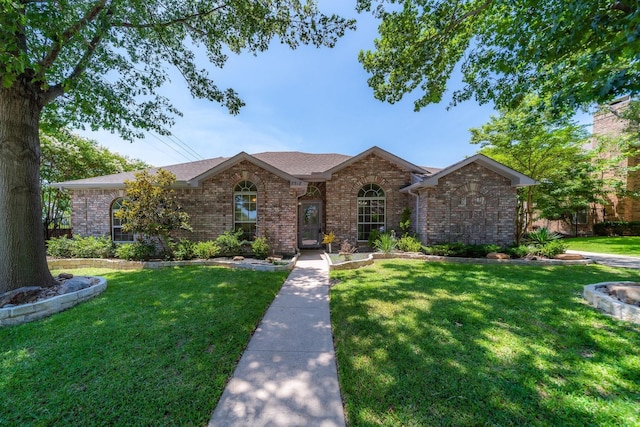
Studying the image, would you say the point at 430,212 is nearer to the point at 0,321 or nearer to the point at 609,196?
the point at 0,321

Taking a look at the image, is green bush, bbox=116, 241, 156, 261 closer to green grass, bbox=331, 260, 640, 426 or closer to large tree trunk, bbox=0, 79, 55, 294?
large tree trunk, bbox=0, 79, 55, 294

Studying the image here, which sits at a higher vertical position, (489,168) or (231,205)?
(489,168)

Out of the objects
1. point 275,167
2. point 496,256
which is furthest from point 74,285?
point 496,256

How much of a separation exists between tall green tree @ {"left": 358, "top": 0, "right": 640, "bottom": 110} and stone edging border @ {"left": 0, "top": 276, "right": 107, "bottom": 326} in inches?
398

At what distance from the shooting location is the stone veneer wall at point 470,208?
32.6ft

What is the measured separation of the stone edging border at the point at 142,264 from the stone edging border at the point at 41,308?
2943mm

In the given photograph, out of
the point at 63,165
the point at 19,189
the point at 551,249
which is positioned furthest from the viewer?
the point at 63,165

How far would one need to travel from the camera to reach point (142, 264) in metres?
8.17

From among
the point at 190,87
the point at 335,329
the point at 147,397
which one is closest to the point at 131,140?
the point at 190,87

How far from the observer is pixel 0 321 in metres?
4.03

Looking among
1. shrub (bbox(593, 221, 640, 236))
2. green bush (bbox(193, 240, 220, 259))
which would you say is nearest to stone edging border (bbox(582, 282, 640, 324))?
green bush (bbox(193, 240, 220, 259))

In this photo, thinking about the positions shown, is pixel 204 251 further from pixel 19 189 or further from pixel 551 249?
pixel 551 249

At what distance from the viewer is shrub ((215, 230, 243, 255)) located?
9016mm

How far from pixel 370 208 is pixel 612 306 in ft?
26.1
